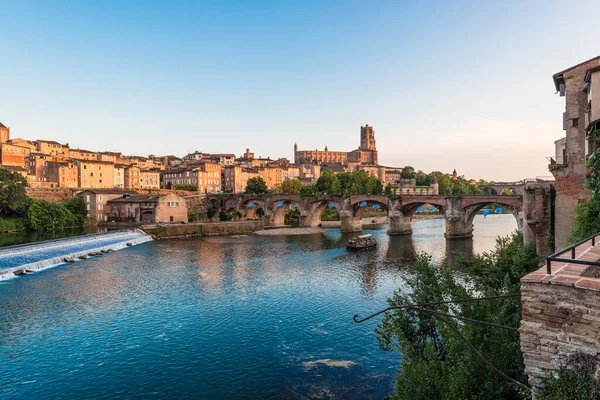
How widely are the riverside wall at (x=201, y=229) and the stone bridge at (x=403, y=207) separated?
7397 mm

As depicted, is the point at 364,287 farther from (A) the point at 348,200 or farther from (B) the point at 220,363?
(A) the point at 348,200

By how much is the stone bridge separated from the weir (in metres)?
30.0

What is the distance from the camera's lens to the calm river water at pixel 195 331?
1408cm

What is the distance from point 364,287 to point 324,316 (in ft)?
22.0

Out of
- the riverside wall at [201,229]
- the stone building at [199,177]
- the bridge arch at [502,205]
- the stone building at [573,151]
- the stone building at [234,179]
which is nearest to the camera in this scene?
the stone building at [573,151]

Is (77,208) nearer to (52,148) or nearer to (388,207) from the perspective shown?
(52,148)

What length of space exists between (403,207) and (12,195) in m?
60.3

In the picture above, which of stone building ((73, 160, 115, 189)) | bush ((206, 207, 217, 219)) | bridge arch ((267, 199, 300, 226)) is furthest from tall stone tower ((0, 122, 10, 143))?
bridge arch ((267, 199, 300, 226))

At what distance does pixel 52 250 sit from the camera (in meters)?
37.3

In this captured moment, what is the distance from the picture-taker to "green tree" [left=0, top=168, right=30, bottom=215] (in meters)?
60.2

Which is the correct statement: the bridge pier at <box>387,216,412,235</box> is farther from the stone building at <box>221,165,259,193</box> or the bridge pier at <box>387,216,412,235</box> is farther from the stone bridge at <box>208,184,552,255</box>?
the stone building at <box>221,165,259,193</box>

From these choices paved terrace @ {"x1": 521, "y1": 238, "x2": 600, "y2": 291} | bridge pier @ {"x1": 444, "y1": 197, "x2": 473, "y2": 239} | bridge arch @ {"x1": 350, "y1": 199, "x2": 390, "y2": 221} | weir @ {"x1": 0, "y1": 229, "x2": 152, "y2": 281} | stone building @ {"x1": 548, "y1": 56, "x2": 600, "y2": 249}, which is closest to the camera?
paved terrace @ {"x1": 521, "y1": 238, "x2": 600, "y2": 291}

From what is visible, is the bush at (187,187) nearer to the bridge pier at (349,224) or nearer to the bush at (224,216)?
the bush at (224,216)

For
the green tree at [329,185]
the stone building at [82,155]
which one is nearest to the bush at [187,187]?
the stone building at [82,155]
